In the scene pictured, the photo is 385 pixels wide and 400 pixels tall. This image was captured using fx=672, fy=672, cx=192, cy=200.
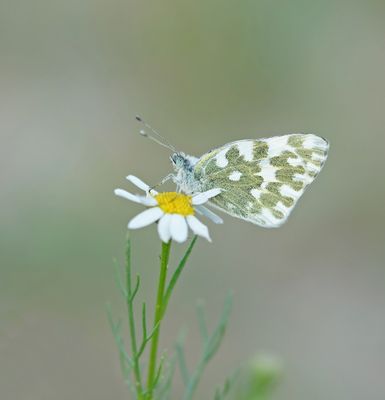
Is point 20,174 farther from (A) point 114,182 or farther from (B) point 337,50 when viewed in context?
(B) point 337,50

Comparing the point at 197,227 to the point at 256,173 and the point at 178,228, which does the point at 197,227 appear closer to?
the point at 178,228

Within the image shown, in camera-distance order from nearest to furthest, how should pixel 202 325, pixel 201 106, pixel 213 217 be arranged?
pixel 213 217 → pixel 202 325 → pixel 201 106

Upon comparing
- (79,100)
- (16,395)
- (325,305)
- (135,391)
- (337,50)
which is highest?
(337,50)

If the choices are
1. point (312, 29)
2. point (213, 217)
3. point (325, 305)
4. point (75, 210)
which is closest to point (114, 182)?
point (75, 210)

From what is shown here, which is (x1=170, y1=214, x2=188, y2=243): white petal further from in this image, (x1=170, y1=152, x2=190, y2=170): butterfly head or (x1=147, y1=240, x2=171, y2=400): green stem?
(x1=170, y1=152, x2=190, y2=170): butterfly head

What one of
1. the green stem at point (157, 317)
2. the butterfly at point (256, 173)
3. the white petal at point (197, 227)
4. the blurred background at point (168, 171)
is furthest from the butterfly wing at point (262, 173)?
the blurred background at point (168, 171)

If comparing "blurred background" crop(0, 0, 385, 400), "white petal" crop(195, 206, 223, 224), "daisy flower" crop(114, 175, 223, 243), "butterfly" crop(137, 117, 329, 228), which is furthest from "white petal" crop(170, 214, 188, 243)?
"blurred background" crop(0, 0, 385, 400)

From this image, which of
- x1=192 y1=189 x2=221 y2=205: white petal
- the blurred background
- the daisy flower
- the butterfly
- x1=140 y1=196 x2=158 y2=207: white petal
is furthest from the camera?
the blurred background
